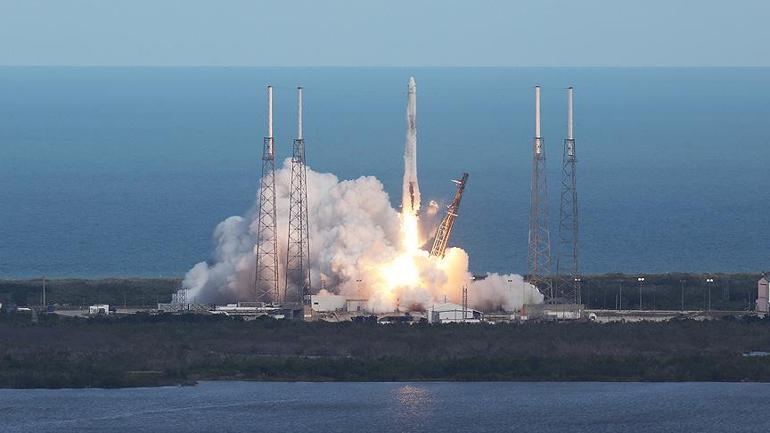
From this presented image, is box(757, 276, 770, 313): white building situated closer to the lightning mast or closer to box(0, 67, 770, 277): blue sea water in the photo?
the lightning mast

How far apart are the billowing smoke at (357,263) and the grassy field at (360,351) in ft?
12.6

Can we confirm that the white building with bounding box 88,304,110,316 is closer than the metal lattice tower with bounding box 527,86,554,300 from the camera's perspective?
No

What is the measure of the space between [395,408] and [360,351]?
19.0 ft

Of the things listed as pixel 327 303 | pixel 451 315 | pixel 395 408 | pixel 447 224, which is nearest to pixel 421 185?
pixel 447 224

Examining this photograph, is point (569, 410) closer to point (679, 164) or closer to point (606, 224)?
point (606, 224)

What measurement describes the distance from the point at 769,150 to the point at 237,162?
46.4 m

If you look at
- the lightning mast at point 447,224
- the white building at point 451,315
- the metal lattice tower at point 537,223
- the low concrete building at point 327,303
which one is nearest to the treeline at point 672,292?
the metal lattice tower at point 537,223

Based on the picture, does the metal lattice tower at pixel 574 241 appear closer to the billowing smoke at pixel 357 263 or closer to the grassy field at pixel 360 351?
the billowing smoke at pixel 357 263

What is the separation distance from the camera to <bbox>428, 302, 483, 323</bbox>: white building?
64.4 metres

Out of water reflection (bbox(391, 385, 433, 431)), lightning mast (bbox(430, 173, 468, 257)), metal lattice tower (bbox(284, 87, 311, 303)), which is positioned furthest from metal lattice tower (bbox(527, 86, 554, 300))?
water reflection (bbox(391, 385, 433, 431))

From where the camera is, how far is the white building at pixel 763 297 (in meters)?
66.6

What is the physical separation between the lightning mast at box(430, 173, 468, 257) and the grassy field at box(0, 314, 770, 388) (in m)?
4.93

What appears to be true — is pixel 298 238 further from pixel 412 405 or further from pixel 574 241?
pixel 412 405

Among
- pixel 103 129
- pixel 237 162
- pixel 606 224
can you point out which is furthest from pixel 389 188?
pixel 103 129
